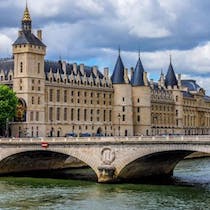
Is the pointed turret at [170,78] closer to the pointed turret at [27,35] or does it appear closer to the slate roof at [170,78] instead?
the slate roof at [170,78]

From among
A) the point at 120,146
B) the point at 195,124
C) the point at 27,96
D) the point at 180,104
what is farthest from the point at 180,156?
the point at 195,124

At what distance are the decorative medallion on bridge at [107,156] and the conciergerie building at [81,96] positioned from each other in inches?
1692

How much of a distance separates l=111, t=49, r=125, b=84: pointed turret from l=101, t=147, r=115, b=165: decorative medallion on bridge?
62473 mm

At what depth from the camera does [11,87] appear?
379ft

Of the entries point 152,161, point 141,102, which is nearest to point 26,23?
point 141,102

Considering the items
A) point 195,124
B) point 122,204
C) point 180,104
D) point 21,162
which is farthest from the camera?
point 195,124

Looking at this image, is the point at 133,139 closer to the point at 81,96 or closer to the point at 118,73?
the point at 81,96

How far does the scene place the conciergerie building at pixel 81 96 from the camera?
11206cm

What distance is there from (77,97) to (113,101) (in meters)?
12.0

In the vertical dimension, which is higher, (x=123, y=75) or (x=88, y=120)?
(x=123, y=75)

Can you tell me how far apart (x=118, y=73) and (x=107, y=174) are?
66413 mm

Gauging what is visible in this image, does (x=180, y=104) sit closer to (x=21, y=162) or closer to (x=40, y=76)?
(x=40, y=76)

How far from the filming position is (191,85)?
596ft

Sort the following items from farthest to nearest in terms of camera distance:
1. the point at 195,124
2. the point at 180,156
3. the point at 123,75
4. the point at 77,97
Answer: the point at 195,124, the point at 123,75, the point at 77,97, the point at 180,156
